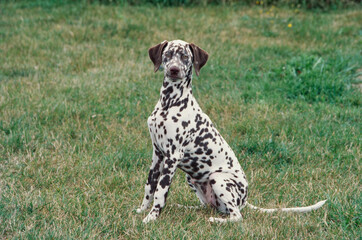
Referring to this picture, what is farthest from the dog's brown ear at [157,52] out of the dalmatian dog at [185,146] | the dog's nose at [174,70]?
the dog's nose at [174,70]

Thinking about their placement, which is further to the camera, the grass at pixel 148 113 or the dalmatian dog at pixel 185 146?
the grass at pixel 148 113

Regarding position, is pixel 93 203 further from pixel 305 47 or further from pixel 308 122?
pixel 305 47

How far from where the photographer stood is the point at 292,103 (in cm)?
711

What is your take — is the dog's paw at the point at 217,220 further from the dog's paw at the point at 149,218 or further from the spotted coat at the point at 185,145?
the dog's paw at the point at 149,218

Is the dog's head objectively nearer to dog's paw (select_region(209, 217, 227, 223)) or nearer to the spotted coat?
the spotted coat

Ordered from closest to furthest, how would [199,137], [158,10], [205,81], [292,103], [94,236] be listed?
[94,236]
[199,137]
[292,103]
[205,81]
[158,10]

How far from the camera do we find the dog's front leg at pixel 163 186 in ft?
13.3

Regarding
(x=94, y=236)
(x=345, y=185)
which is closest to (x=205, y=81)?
(x=345, y=185)

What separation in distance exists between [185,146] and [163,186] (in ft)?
1.33

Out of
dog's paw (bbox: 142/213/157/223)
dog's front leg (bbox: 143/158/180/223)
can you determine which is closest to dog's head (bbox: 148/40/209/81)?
dog's front leg (bbox: 143/158/180/223)

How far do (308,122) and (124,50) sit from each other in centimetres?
461

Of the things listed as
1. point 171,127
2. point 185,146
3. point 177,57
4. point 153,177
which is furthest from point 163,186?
point 177,57

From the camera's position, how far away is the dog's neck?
4.11 metres

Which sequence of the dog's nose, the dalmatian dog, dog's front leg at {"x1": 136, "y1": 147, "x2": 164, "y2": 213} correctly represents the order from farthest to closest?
1. dog's front leg at {"x1": 136, "y1": 147, "x2": 164, "y2": 213}
2. the dalmatian dog
3. the dog's nose
